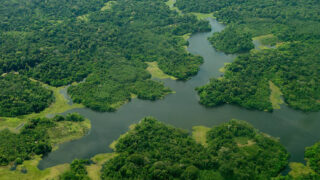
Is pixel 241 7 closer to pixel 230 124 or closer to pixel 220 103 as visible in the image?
pixel 220 103

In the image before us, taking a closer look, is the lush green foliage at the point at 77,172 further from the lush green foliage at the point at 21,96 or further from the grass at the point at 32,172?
the lush green foliage at the point at 21,96

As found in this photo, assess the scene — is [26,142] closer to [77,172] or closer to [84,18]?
[77,172]

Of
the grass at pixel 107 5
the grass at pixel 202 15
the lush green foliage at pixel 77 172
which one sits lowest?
the lush green foliage at pixel 77 172

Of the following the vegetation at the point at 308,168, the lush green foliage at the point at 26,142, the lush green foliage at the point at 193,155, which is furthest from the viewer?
the lush green foliage at the point at 26,142

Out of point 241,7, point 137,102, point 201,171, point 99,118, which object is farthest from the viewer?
point 241,7

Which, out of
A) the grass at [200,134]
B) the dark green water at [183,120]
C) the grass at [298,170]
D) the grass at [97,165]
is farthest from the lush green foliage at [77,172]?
the grass at [298,170]

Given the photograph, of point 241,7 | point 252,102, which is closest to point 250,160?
point 252,102

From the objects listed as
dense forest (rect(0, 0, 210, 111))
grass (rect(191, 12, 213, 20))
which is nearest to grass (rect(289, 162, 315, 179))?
dense forest (rect(0, 0, 210, 111))
